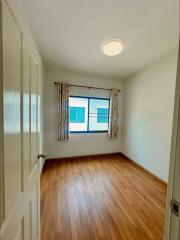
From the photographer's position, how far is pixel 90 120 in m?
3.88

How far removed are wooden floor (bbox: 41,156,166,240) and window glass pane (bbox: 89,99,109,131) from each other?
128 centimetres

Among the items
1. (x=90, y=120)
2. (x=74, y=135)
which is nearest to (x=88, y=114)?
(x=90, y=120)

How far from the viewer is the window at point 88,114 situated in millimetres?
3679

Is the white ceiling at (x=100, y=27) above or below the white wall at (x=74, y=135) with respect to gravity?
above

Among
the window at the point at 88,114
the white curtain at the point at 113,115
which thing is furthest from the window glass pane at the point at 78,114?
the white curtain at the point at 113,115

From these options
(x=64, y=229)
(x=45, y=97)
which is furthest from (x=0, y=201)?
(x=45, y=97)

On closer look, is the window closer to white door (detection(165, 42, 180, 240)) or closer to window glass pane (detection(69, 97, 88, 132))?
window glass pane (detection(69, 97, 88, 132))

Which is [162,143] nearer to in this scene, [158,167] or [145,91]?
[158,167]

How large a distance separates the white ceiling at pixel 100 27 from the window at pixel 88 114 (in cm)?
121

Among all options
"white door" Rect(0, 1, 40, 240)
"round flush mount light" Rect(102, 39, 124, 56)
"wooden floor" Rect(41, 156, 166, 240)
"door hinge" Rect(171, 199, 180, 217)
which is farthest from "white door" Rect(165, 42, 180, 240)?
"round flush mount light" Rect(102, 39, 124, 56)

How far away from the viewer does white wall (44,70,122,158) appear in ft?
11.1

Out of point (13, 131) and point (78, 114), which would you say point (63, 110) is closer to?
point (78, 114)

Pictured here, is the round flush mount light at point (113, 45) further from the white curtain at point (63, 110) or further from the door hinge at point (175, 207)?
the door hinge at point (175, 207)

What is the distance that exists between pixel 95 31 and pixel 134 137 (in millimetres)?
2720
